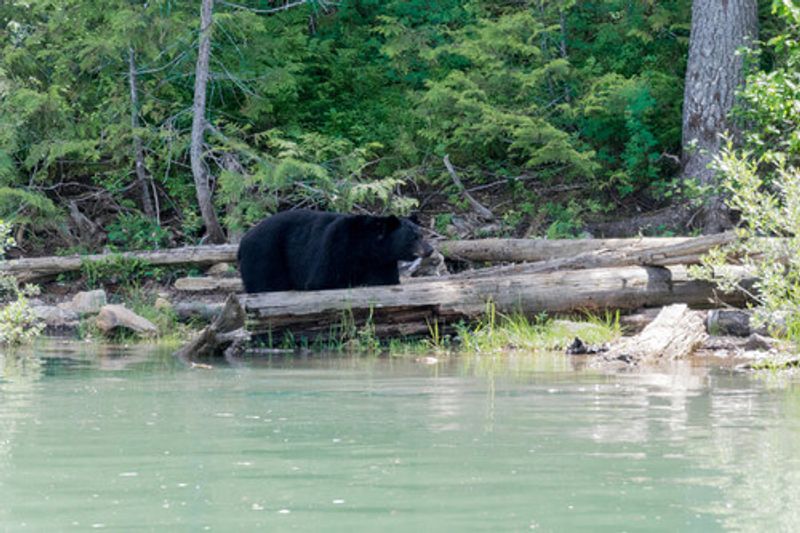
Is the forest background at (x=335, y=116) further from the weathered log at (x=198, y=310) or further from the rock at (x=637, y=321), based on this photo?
the rock at (x=637, y=321)

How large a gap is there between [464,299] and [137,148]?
7.58 metres

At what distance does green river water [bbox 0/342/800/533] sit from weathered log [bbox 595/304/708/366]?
3.47 ft

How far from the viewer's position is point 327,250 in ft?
40.2

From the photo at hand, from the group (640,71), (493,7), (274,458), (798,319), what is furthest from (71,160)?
(274,458)

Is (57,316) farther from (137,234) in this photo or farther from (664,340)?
(664,340)

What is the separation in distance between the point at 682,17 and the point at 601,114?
1.98 metres

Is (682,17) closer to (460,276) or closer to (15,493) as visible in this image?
(460,276)

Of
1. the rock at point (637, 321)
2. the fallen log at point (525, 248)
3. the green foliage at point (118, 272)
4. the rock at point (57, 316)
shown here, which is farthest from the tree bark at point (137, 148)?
the rock at point (637, 321)

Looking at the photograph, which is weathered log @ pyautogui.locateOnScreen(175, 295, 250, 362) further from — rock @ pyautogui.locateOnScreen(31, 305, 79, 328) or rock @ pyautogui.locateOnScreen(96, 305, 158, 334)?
rock @ pyautogui.locateOnScreen(31, 305, 79, 328)

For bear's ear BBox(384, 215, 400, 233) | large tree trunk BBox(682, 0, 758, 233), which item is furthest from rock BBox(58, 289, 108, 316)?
large tree trunk BBox(682, 0, 758, 233)

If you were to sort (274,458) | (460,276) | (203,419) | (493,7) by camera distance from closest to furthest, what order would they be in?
(274,458) → (203,419) → (460,276) → (493,7)

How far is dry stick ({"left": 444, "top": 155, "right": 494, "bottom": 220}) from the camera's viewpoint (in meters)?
17.3

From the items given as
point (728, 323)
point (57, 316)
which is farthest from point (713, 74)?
point (57, 316)

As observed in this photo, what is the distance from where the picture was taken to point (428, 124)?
17891 mm
